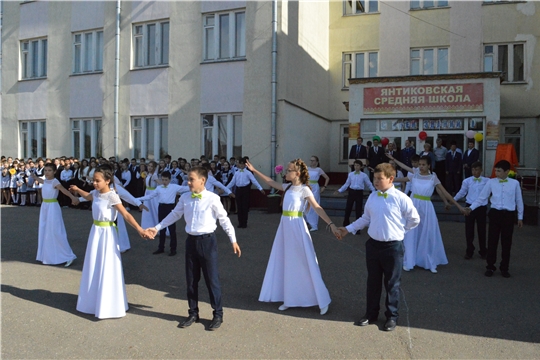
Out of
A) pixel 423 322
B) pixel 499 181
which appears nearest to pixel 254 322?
pixel 423 322

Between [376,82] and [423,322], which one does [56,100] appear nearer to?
[376,82]

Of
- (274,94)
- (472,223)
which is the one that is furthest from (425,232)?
(274,94)

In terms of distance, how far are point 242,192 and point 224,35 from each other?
779 centimetres

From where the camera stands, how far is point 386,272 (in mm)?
5469

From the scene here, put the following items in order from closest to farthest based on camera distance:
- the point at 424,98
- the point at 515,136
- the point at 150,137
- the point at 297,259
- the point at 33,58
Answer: the point at 297,259 → the point at 424,98 → the point at 150,137 → the point at 515,136 → the point at 33,58

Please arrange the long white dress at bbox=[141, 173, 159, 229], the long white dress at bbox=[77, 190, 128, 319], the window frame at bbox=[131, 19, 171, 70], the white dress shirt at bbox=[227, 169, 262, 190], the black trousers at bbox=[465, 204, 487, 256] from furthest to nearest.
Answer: the window frame at bbox=[131, 19, 171, 70] → the white dress shirt at bbox=[227, 169, 262, 190] → the long white dress at bbox=[141, 173, 159, 229] → the black trousers at bbox=[465, 204, 487, 256] → the long white dress at bbox=[77, 190, 128, 319]

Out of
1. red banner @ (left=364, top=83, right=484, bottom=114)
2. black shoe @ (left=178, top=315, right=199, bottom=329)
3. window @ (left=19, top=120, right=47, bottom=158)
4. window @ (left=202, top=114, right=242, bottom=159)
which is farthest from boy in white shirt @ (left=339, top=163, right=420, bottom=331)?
window @ (left=19, top=120, right=47, bottom=158)

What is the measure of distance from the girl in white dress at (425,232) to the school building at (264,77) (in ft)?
29.2

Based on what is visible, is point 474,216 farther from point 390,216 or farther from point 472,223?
point 390,216

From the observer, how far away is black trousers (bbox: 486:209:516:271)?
7.80 metres

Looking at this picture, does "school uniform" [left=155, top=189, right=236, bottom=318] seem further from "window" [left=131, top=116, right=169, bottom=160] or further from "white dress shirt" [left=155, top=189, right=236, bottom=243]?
"window" [left=131, top=116, right=169, bottom=160]

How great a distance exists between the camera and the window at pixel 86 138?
20.5 meters

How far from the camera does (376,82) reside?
18453 mm

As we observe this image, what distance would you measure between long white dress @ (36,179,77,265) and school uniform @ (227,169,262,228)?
4983 millimetres
